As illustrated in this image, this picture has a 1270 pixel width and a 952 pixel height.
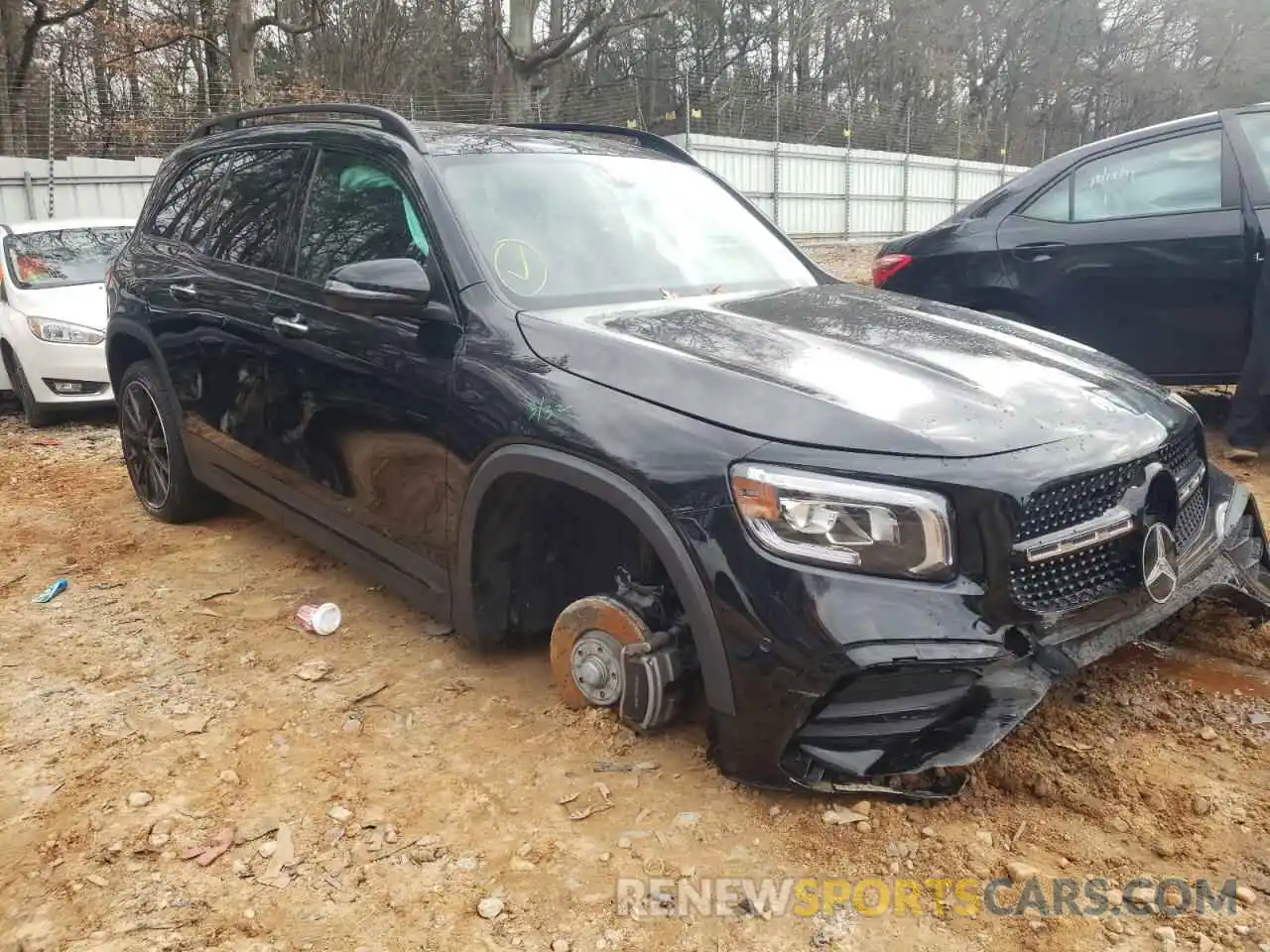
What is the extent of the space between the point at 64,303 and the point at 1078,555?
7529mm

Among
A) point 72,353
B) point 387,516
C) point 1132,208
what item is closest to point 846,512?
point 387,516

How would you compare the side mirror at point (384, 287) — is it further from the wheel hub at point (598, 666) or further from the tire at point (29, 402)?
the tire at point (29, 402)

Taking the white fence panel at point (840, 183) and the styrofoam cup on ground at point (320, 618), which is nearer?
the styrofoam cup on ground at point (320, 618)

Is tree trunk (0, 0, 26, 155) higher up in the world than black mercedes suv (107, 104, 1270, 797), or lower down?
higher up

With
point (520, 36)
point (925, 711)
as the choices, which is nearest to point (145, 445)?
point (925, 711)

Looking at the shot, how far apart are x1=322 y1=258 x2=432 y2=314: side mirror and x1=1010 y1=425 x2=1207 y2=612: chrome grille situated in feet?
5.84

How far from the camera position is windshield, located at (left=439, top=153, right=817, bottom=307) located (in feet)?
10.3

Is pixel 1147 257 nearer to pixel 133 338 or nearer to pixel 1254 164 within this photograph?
pixel 1254 164

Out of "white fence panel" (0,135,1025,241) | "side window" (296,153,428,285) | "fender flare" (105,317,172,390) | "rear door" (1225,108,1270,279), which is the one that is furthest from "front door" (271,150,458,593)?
"white fence panel" (0,135,1025,241)

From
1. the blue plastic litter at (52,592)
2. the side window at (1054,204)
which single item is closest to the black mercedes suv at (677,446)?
the blue plastic litter at (52,592)

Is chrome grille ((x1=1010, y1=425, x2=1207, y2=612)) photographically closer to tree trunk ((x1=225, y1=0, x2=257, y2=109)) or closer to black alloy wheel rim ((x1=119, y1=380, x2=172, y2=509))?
black alloy wheel rim ((x1=119, y1=380, x2=172, y2=509))

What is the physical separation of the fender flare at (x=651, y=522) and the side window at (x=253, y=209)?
164cm

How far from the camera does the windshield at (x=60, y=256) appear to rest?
7.98 meters

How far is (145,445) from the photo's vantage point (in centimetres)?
500
